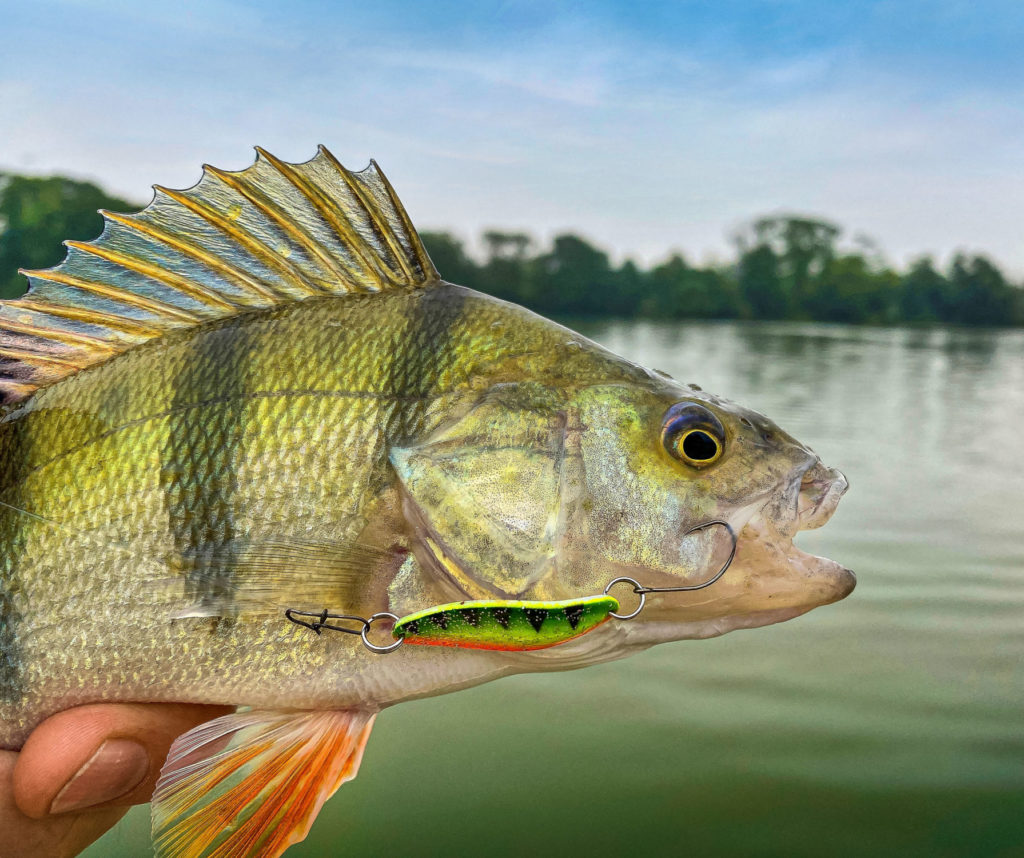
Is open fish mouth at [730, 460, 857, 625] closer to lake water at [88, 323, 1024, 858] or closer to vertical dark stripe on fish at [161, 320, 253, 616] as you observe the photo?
vertical dark stripe on fish at [161, 320, 253, 616]

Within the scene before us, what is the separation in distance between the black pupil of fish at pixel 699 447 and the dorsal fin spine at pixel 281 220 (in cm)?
74

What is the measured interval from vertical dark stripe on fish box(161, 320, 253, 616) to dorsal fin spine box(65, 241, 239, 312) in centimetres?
14

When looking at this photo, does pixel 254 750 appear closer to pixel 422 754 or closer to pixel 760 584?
pixel 760 584

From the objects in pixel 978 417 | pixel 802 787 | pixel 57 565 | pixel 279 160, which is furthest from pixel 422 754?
pixel 978 417

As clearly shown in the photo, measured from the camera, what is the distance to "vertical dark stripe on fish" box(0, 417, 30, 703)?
1577 millimetres

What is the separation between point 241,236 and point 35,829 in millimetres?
1340

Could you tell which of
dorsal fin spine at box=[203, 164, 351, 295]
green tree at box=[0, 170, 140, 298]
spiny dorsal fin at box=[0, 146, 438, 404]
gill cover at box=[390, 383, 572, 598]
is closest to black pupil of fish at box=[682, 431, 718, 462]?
gill cover at box=[390, 383, 572, 598]

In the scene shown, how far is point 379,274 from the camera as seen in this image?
1593 mm

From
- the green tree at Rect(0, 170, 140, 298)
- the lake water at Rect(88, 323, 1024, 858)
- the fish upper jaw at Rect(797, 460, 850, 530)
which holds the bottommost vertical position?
the lake water at Rect(88, 323, 1024, 858)

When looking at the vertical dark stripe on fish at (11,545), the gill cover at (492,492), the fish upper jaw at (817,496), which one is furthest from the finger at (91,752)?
the fish upper jaw at (817,496)

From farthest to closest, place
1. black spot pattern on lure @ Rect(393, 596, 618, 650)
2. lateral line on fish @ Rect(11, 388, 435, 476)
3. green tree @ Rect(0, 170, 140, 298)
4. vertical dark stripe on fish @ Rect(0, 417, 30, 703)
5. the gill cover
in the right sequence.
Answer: green tree @ Rect(0, 170, 140, 298) < vertical dark stripe on fish @ Rect(0, 417, 30, 703) < lateral line on fish @ Rect(11, 388, 435, 476) < the gill cover < black spot pattern on lure @ Rect(393, 596, 618, 650)

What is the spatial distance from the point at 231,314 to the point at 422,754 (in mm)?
2065

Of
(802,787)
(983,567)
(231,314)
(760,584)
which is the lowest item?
(802,787)

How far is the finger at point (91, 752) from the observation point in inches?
62.3
